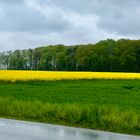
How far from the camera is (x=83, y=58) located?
13562 centimetres

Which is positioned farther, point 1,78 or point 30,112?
point 1,78

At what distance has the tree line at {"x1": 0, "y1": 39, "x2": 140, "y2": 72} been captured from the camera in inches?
5049

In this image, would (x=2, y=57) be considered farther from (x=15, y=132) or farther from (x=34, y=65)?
(x=15, y=132)

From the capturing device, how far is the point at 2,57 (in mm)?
139500

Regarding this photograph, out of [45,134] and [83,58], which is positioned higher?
[83,58]

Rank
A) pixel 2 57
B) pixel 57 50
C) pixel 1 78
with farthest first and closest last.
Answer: pixel 57 50 < pixel 2 57 < pixel 1 78

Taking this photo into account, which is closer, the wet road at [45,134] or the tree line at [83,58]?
the wet road at [45,134]

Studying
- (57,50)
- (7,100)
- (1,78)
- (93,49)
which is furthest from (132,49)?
(7,100)

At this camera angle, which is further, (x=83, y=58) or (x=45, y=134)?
(x=83, y=58)

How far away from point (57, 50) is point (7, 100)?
135983 millimetres

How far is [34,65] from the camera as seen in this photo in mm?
141750

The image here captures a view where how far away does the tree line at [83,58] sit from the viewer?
128250mm

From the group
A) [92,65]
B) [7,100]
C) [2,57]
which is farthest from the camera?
[2,57]

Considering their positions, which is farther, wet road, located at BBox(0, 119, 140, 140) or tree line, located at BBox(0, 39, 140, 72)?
tree line, located at BBox(0, 39, 140, 72)
